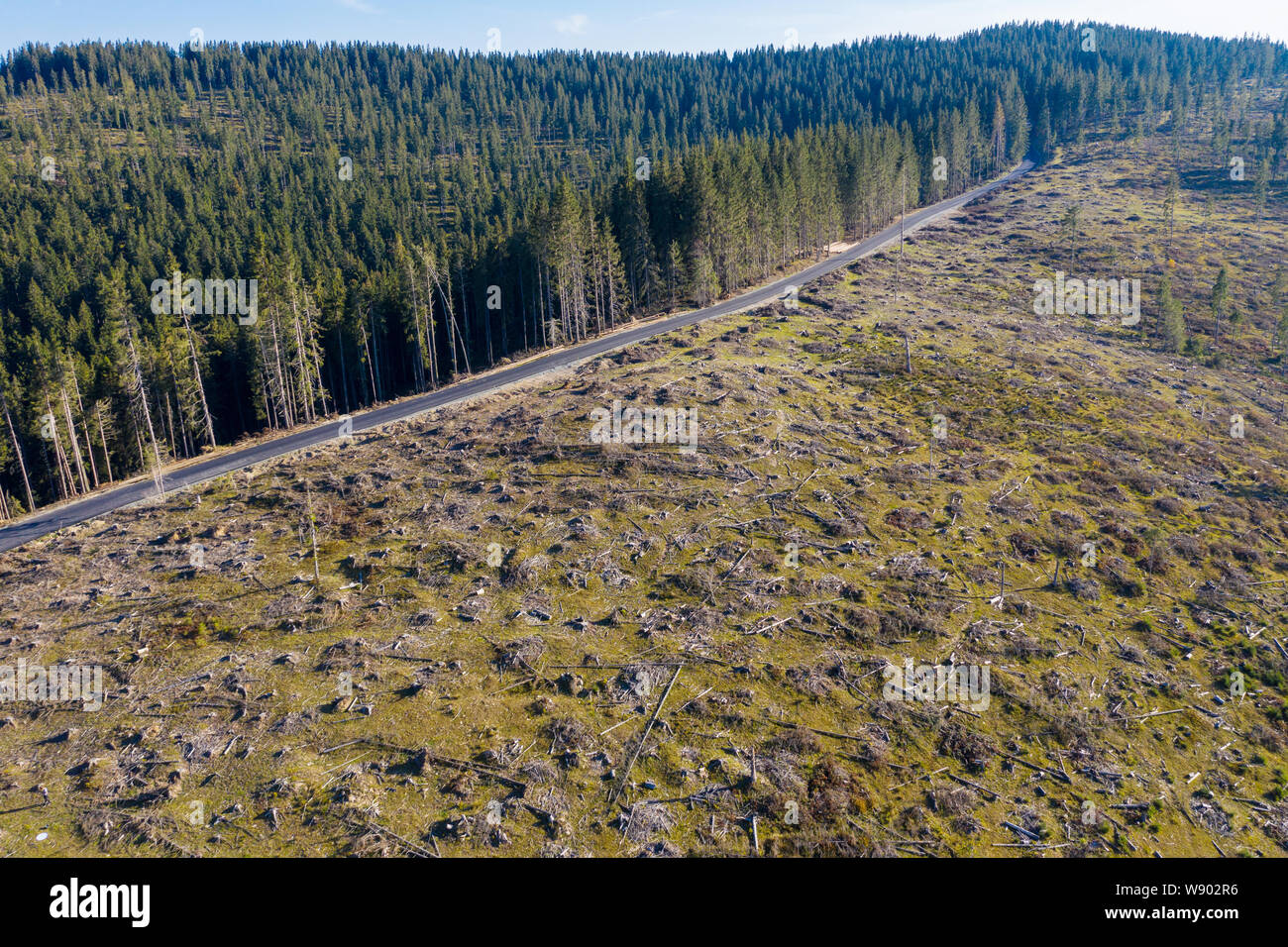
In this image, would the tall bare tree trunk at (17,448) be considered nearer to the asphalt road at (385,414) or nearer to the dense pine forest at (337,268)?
the dense pine forest at (337,268)

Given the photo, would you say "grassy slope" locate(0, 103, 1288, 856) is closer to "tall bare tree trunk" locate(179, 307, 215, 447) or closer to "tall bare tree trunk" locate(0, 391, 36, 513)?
"tall bare tree trunk" locate(179, 307, 215, 447)

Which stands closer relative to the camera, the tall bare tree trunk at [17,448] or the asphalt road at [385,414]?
the asphalt road at [385,414]

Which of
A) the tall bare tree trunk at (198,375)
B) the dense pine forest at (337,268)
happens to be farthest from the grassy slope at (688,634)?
the dense pine forest at (337,268)

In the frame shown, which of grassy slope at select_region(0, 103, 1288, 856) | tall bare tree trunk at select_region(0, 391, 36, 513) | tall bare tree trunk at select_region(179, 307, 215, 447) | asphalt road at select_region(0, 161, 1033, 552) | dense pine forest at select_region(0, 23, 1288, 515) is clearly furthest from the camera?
dense pine forest at select_region(0, 23, 1288, 515)

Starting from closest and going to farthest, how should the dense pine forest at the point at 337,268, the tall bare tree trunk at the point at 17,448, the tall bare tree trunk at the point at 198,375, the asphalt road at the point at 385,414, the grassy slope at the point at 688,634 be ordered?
the grassy slope at the point at 688,634 < the asphalt road at the point at 385,414 < the tall bare tree trunk at the point at 17,448 < the tall bare tree trunk at the point at 198,375 < the dense pine forest at the point at 337,268

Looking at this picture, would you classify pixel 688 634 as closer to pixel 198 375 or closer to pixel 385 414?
pixel 385 414

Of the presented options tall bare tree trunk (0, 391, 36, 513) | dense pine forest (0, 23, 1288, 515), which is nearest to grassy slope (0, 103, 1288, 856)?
dense pine forest (0, 23, 1288, 515)

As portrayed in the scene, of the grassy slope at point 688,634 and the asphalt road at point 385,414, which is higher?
the asphalt road at point 385,414
